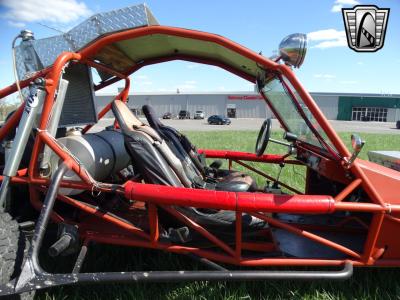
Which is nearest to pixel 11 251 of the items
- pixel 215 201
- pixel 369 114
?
pixel 215 201

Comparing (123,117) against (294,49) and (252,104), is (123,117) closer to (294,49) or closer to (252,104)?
(294,49)

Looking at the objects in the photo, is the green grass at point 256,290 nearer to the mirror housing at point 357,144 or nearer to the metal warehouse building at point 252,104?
the mirror housing at point 357,144

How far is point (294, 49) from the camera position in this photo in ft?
7.20

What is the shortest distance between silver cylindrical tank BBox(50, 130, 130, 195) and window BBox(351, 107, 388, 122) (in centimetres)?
5103

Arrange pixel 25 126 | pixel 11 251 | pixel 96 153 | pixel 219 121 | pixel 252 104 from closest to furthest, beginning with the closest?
pixel 11 251 < pixel 25 126 < pixel 96 153 < pixel 219 121 < pixel 252 104

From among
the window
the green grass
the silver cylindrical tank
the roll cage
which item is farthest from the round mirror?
the window

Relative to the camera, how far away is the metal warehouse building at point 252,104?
4816cm

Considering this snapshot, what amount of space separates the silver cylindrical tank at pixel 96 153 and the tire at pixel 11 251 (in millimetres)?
401

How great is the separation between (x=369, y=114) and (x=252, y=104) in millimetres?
16552

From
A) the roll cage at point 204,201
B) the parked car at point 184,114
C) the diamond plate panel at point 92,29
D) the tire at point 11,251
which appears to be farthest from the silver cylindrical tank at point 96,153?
the parked car at point 184,114

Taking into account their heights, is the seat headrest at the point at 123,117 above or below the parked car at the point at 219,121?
above

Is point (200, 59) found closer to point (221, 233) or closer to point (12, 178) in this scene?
point (221, 233)

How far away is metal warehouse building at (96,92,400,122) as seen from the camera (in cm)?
4816

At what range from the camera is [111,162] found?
2910 millimetres
